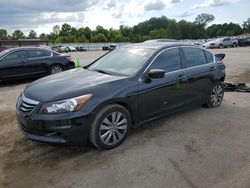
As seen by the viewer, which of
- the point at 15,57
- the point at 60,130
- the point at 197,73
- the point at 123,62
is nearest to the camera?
the point at 60,130

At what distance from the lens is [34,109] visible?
4.16m

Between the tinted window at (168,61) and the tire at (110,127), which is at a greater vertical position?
the tinted window at (168,61)

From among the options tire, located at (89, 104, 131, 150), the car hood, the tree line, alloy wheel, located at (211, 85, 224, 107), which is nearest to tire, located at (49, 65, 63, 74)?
the car hood

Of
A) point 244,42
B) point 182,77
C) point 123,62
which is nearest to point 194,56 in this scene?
point 182,77

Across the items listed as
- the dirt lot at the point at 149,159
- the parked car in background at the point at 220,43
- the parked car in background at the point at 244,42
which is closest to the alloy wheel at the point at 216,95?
the dirt lot at the point at 149,159

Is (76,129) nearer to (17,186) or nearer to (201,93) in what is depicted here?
(17,186)

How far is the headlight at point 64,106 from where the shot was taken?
13.4 feet

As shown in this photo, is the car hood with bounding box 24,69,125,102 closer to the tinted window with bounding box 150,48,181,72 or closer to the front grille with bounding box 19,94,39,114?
the front grille with bounding box 19,94,39,114

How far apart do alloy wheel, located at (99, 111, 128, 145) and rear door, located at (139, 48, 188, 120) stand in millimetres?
456

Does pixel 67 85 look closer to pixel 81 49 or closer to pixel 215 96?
pixel 215 96

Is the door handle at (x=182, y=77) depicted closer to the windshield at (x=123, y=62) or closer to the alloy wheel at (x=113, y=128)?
the windshield at (x=123, y=62)

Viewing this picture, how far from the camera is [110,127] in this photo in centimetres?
448

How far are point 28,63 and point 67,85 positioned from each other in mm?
7060

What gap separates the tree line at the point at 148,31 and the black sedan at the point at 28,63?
83589mm
